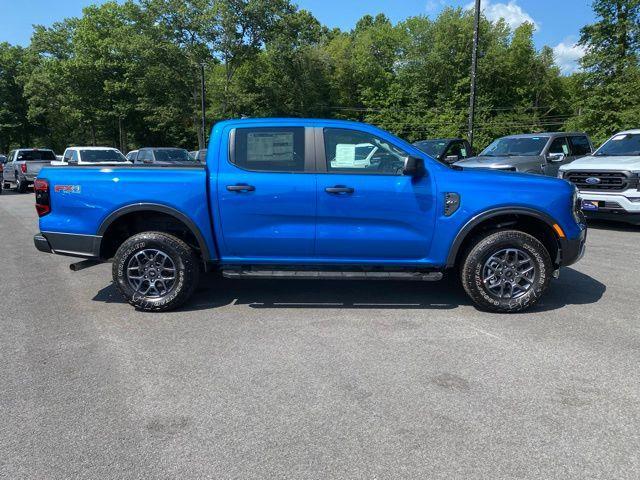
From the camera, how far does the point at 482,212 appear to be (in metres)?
4.89

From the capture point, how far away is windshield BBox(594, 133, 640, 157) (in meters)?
10.6

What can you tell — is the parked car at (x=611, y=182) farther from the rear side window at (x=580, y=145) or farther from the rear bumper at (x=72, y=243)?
the rear bumper at (x=72, y=243)

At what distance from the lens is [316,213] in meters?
4.91

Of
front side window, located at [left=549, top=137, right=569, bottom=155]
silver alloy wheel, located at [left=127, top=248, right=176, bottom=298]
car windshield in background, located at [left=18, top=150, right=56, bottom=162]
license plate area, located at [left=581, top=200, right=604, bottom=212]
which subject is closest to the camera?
silver alloy wheel, located at [left=127, top=248, right=176, bottom=298]

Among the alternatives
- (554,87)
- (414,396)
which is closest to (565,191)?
(414,396)

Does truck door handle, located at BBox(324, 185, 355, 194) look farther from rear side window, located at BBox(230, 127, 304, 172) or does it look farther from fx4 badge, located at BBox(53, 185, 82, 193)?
fx4 badge, located at BBox(53, 185, 82, 193)

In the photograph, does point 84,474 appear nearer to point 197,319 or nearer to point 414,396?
point 414,396

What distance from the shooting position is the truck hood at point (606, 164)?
948cm

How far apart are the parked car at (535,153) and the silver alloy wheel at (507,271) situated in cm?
670

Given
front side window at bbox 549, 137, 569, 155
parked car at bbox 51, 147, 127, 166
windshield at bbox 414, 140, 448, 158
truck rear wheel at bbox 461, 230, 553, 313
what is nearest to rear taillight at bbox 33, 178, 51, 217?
truck rear wheel at bbox 461, 230, 553, 313

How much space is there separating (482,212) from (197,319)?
3036 mm

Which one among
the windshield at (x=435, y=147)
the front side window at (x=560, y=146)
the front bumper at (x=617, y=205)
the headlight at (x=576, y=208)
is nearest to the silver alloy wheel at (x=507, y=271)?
the headlight at (x=576, y=208)

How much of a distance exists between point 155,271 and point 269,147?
5.70ft

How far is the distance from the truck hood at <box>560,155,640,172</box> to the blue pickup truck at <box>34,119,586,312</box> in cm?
554
